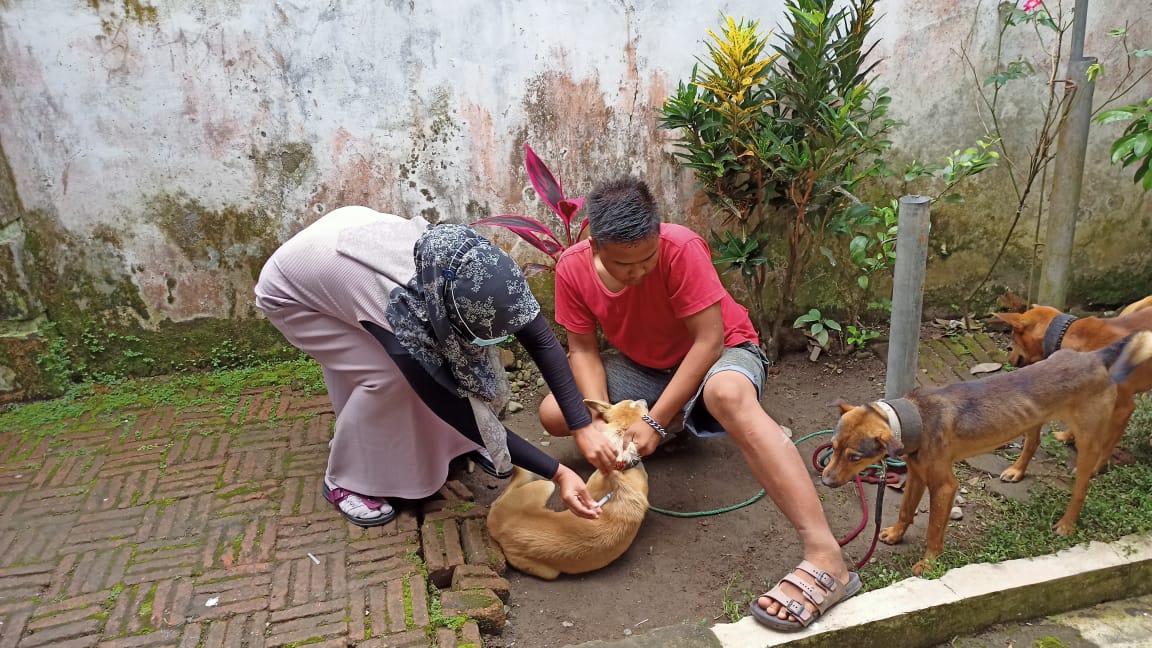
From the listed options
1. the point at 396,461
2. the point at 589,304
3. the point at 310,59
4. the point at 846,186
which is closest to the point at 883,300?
the point at 846,186

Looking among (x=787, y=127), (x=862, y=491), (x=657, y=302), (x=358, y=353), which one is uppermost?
(x=787, y=127)

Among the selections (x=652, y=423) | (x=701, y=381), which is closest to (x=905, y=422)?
(x=701, y=381)

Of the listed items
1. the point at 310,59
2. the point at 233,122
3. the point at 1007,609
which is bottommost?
the point at 1007,609

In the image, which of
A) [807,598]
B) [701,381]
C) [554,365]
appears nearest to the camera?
[807,598]

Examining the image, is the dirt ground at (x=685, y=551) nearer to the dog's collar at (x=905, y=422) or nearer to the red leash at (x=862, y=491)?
the red leash at (x=862, y=491)

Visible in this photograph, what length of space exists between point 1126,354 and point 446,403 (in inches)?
107

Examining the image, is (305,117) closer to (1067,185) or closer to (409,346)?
(409,346)

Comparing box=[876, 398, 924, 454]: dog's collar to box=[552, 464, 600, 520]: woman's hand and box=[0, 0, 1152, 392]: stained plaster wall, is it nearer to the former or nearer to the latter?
box=[552, 464, 600, 520]: woman's hand

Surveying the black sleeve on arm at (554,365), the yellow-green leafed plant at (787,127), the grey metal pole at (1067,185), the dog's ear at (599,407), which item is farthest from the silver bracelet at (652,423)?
the grey metal pole at (1067,185)

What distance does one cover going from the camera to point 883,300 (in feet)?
16.4

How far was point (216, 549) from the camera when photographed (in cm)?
325

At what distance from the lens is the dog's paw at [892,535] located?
127 inches

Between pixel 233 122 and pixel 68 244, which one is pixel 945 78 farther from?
pixel 68 244

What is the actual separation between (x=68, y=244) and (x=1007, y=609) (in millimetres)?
5036
